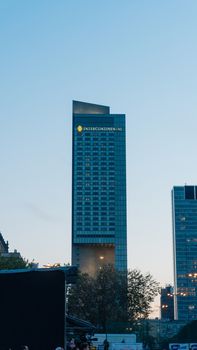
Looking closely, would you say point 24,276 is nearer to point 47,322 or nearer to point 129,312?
point 47,322

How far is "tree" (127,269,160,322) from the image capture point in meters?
70.5

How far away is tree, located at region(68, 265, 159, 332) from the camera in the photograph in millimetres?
67688

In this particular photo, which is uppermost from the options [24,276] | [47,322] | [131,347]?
[24,276]

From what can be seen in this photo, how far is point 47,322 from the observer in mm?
26672

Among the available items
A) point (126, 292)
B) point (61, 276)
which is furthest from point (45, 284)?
point (126, 292)

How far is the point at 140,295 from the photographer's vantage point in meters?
70.9

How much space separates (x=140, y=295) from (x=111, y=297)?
378 centimetres

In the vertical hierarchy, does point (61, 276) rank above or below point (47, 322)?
above

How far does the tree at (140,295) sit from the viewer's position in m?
70.5

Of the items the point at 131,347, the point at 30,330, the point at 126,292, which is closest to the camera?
the point at 30,330

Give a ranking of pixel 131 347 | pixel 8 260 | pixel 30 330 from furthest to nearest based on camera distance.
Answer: pixel 8 260, pixel 131 347, pixel 30 330

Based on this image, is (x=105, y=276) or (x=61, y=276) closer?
(x=61, y=276)

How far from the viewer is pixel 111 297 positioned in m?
69.1

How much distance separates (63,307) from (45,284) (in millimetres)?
1248
